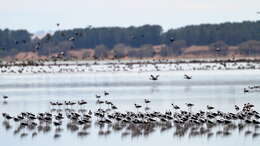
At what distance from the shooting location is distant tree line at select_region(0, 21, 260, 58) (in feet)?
442

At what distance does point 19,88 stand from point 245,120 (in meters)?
30.5

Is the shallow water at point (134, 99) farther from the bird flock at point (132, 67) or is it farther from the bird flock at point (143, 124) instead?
the bird flock at point (132, 67)

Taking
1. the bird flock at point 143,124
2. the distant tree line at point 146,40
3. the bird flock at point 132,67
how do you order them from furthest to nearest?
the distant tree line at point 146,40, the bird flock at point 132,67, the bird flock at point 143,124

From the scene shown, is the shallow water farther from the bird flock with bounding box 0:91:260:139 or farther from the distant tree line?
the distant tree line

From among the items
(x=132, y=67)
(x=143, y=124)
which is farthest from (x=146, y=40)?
(x=143, y=124)

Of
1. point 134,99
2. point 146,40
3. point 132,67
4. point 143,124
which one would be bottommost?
point 143,124

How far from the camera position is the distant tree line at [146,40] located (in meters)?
135

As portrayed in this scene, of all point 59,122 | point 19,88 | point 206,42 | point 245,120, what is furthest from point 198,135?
point 206,42

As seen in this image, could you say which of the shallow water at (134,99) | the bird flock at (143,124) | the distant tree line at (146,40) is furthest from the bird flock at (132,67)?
the bird flock at (143,124)

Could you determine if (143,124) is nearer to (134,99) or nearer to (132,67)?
(134,99)

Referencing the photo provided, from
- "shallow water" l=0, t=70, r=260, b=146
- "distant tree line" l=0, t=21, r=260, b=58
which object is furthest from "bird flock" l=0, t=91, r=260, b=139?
"distant tree line" l=0, t=21, r=260, b=58

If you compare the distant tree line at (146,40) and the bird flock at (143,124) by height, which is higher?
the distant tree line at (146,40)

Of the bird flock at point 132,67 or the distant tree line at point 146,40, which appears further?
the distant tree line at point 146,40

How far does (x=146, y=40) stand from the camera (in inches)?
5714
